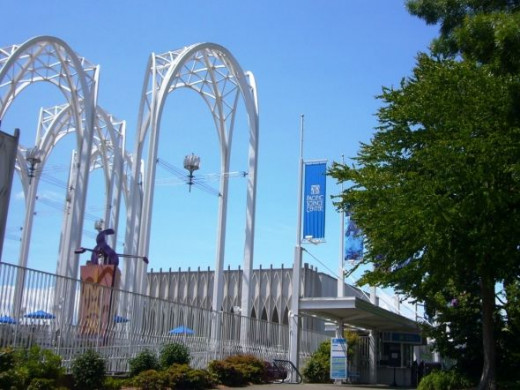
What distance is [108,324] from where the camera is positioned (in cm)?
2023

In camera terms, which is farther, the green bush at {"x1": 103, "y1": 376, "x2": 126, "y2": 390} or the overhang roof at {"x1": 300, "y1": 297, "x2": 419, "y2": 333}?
the overhang roof at {"x1": 300, "y1": 297, "x2": 419, "y2": 333}

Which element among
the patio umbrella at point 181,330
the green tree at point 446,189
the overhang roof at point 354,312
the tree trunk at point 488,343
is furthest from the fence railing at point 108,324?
the tree trunk at point 488,343

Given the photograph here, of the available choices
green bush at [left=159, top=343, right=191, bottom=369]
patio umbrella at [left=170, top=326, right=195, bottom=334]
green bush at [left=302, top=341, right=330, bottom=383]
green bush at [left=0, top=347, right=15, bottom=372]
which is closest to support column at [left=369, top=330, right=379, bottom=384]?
green bush at [left=302, top=341, right=330, bottom=383]

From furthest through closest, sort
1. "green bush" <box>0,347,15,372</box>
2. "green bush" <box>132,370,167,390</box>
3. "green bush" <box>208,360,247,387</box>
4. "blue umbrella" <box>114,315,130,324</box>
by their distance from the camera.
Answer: "green bush" <box>208,360,247,387</box> → "blue umbrella" <box>114,315,130,324</box> → "green bush" <box>132,370,167,390</box> → "green bush" <box>0,347,15,372</box>

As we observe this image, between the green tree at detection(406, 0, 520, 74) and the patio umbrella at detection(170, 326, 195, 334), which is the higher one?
the green tree at detection(406, 0, 520, 74)

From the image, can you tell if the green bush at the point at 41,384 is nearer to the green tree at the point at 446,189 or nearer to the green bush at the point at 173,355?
the green bush at the point at 173,355

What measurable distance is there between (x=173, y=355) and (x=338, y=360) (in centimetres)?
982

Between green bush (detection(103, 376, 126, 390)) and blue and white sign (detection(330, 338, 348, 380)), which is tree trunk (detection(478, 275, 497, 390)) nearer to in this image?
blue and white sign (detection(330, 338, 348, 380))

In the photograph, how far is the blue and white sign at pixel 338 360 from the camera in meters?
29.0

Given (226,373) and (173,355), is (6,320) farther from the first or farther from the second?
(226,373)

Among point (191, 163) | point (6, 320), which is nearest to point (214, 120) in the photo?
point (191, 163)

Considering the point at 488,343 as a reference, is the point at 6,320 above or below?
below

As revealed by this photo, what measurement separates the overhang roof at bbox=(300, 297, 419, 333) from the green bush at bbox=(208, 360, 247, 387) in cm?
685

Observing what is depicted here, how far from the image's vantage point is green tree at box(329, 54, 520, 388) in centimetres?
1973
